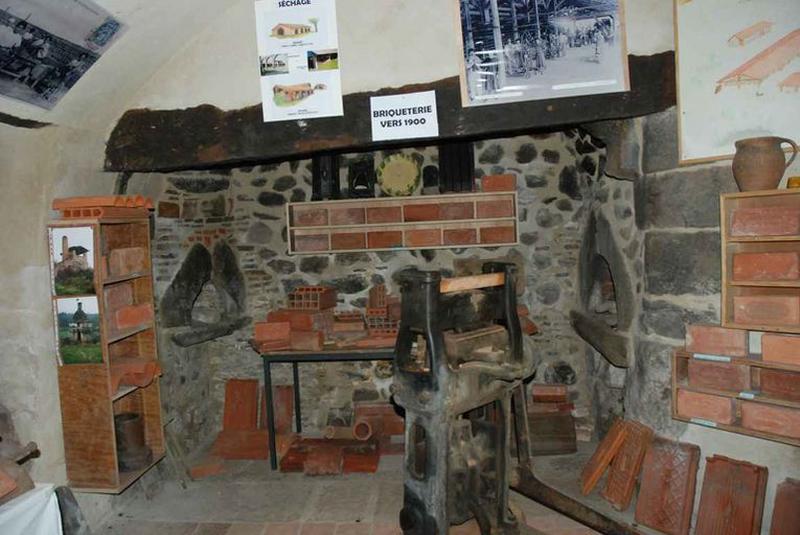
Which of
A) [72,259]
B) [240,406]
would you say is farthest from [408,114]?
[240,406]

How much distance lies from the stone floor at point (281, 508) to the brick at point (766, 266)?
5.39ft

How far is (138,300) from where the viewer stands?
10.6 feet

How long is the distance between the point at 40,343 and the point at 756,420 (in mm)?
3546

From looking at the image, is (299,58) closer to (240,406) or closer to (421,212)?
(421,212)

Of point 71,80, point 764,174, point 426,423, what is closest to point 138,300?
point 71,80

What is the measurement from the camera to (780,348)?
2.45m

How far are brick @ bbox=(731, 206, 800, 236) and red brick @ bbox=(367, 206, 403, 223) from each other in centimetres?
244

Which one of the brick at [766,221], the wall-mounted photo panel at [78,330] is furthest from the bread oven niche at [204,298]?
the brick at [766,221]

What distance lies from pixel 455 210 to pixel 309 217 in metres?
1.22

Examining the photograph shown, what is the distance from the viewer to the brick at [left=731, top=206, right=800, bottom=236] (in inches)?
92.8

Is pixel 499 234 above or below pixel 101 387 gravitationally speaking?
above

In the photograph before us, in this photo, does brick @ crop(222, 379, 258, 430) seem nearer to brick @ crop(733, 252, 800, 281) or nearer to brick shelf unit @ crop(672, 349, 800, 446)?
brick shelf unit @ crop(672, 349, 800, 446)

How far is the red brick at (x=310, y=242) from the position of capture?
4.49m

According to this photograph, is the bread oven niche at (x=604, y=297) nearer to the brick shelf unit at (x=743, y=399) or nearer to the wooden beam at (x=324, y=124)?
Result: the brick shelf unit at (x=743, y=399)
